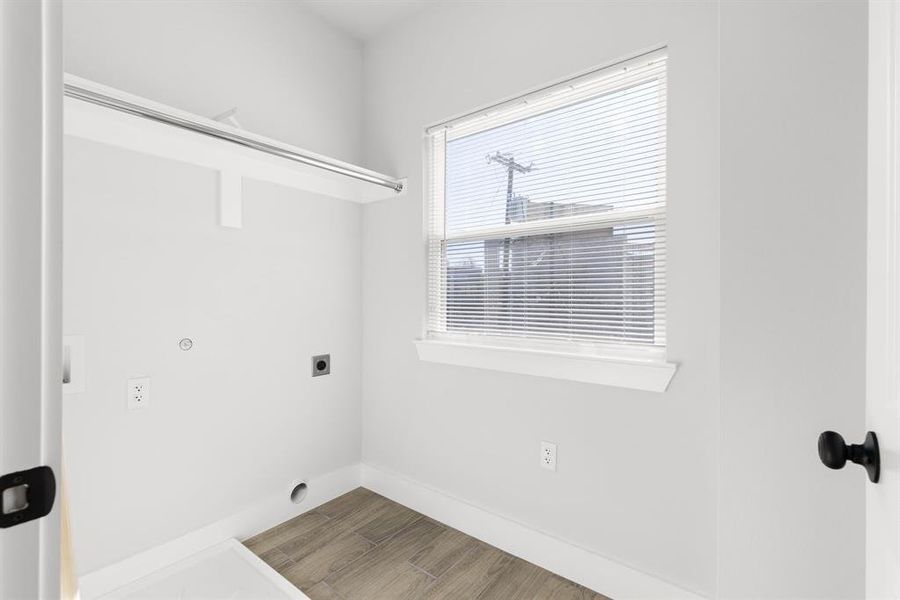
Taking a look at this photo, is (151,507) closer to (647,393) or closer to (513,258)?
(513,258)

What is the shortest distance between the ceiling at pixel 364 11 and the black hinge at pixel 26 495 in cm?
234

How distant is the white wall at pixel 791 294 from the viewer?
863mm

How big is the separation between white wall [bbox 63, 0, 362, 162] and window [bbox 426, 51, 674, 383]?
24.7 inches

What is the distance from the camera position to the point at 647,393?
1.48 m

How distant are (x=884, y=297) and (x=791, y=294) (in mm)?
323

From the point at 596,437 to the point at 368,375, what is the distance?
51.3 inches

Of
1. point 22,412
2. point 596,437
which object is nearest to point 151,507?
point 22,412

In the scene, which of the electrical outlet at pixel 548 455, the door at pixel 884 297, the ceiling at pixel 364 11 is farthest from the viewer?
the ceiling at pixel 364 11

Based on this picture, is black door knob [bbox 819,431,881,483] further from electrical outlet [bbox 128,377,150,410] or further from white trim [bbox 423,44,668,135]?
electrical outlet [bbox 128,377,150,410]

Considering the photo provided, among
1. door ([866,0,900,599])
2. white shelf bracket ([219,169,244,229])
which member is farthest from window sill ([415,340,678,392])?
white shelf bracket ([219,169,244,229])

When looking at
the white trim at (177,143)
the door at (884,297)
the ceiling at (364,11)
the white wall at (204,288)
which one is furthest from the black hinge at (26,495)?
the ceiling at (364,11)

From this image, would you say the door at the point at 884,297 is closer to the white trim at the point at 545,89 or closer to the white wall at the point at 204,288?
the white trim at the point at 545,89

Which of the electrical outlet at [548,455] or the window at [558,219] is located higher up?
the window at [558,219]

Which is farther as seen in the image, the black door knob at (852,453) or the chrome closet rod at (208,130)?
the chrome closet rod at (208,130)
